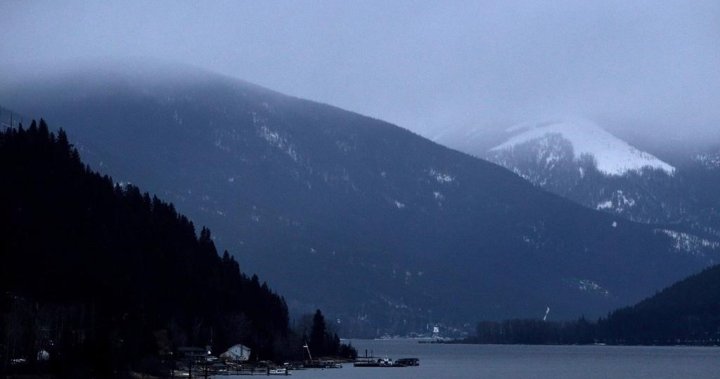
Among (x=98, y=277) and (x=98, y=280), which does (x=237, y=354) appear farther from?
(x=98, y=280)

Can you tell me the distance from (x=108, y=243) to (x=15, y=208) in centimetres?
1531

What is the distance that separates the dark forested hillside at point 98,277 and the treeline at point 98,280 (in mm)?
160

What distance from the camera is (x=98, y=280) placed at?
5930 inches

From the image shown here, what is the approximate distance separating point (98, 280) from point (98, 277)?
0.69 metres

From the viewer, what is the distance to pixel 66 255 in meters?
152

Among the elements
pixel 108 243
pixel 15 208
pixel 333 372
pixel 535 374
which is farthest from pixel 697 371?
pixel 15 208

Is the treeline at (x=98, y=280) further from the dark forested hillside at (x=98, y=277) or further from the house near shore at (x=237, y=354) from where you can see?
the house near shore at (x=237, y=354)

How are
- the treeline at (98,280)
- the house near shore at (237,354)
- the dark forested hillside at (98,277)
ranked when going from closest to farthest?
the treeline at (98,280)
the dark forested hillside at (98,277)
the house near shore at (237,354)

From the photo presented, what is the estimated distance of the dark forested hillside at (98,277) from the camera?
135250 mm

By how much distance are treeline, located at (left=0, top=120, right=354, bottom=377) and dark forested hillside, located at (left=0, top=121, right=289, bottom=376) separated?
0.52ft

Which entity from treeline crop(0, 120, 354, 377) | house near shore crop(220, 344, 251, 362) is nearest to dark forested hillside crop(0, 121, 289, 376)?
treeline crop(0, 120, 354, 377)

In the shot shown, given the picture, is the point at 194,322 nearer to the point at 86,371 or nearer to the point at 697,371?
the point at 86,371

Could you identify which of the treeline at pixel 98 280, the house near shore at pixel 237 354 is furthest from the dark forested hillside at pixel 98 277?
the house near shore at pixel 237 354

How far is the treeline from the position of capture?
133m
